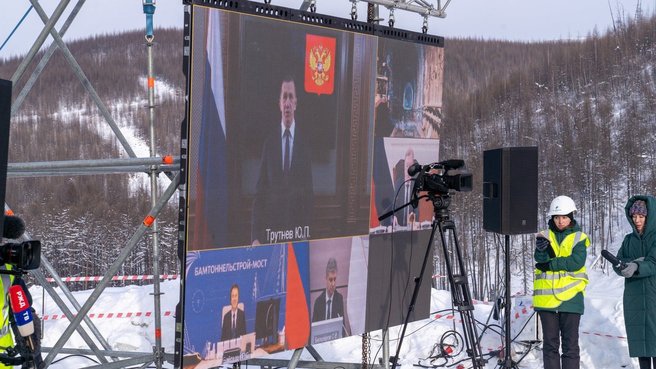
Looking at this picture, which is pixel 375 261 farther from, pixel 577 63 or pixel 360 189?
pixel 577 63

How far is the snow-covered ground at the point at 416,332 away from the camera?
8.14 m

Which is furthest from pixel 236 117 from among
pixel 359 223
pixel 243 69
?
pixel 359 223

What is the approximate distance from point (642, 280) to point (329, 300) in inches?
101

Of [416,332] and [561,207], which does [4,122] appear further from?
[416,332]


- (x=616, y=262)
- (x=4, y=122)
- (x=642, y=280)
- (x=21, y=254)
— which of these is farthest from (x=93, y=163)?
(x=642, y=280)

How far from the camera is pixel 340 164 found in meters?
5.52

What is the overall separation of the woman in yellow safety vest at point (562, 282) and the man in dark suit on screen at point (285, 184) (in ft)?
6.83

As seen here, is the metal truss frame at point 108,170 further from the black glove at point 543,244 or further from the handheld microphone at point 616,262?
the handheld microphone at point 616,262

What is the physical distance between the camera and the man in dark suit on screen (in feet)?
16.4

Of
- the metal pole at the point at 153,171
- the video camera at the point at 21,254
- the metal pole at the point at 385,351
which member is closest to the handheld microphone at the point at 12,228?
the video camera at the point at 21,254

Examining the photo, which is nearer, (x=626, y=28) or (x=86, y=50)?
(x=626, y=28)

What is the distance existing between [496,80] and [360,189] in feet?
332

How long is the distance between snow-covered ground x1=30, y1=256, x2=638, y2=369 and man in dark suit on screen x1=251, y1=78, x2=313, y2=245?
2.60 meters

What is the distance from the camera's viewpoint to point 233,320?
4.87 metres
